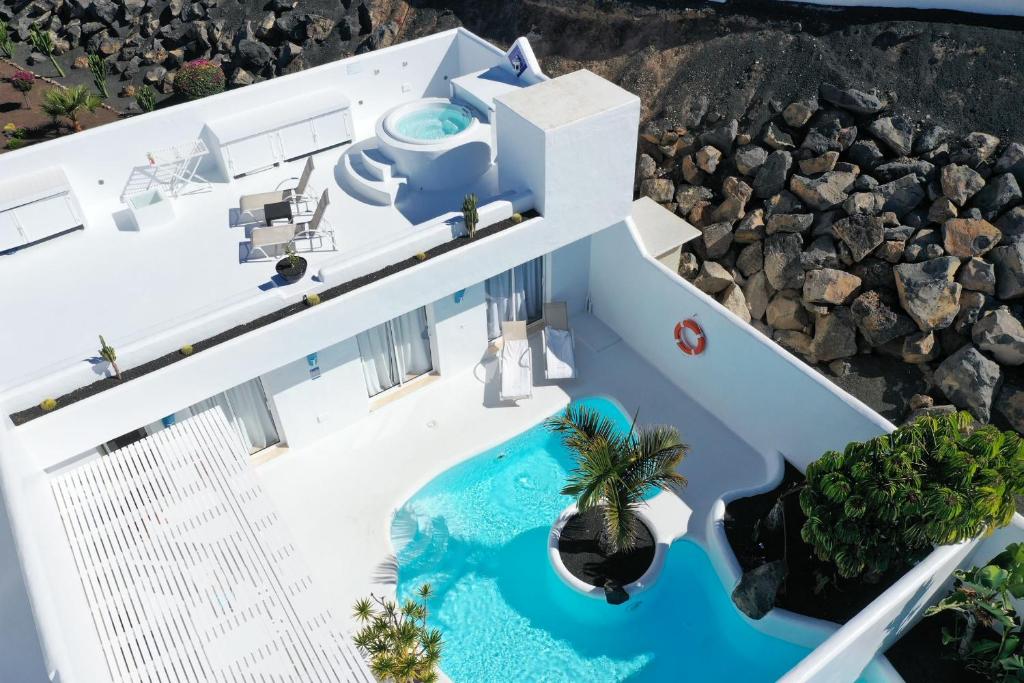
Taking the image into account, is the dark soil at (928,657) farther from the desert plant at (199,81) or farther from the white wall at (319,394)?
the desert plant at (199,81)

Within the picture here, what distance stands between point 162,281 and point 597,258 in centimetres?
1055

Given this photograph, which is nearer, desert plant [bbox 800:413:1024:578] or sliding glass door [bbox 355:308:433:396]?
desert plant [bbox 800:413:1024:578]

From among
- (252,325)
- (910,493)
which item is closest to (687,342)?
(910,493)

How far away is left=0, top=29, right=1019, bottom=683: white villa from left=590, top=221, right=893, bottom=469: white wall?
69 millimetres

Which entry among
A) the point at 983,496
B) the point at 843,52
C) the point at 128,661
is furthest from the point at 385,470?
the point at 843,52

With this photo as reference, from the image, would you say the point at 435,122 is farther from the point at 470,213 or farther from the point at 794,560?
the point at 794,560

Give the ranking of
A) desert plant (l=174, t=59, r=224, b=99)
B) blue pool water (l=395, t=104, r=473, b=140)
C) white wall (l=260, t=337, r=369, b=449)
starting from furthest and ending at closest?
1. desert plant (l=174, t=59, r=224, b=99)
2. blue pool water (l=395, t=104, r=473, b=140)
3. white wall (l=260, t=337, r=369, b=449)

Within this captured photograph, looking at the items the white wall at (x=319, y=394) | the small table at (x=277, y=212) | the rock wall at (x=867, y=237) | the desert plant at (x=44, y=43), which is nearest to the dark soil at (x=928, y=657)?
the rock wall at (x=867, y=237)

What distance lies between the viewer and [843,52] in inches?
936

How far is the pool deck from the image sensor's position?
15648 millimetres

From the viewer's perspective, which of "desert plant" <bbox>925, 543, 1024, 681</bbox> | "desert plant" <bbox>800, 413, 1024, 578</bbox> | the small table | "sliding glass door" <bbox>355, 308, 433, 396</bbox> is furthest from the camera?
"sliding glass door" <bbox>355, 308, 433, 396</bbox>

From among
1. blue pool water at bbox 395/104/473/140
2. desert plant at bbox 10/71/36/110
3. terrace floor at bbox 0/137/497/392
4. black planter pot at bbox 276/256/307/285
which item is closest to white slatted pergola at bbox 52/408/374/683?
terrace floor at bbox 0/137/497/392

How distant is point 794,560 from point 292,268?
1152 cm

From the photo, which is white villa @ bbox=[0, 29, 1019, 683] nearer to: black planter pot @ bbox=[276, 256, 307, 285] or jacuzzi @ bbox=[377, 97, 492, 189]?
jacuzzi @ bbox=[377, 97, 492, 189]
